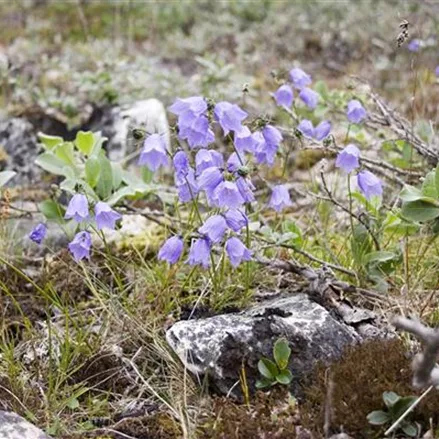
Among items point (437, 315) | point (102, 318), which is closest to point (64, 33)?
point (102, 318)

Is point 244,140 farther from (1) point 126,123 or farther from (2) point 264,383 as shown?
(1) point 126,123

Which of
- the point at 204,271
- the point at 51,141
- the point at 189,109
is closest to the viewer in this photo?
the point at 189,109

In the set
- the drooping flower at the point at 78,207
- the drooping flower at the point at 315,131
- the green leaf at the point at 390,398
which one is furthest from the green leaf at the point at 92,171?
the green leaf at the point at 390,398

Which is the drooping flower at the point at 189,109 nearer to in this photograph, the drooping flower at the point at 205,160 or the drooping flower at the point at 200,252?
the drooping flower at the point at 205,160

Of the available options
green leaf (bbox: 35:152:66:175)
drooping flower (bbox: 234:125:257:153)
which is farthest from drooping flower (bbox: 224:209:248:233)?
green leaf (bbox: 35:152:66:175)

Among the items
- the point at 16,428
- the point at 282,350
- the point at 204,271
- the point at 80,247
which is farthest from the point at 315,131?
the point at 16,428

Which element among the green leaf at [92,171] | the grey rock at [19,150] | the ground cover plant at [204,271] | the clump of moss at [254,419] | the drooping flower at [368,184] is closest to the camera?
the clump of moss at [254,419]
